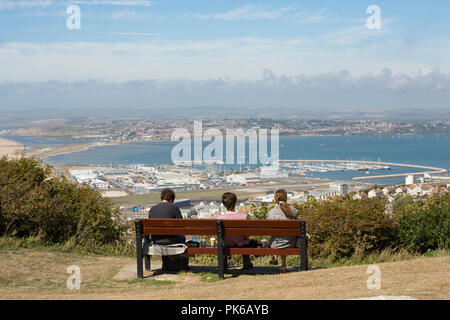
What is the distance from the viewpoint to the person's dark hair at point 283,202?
6512mm

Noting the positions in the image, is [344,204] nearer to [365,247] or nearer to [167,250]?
[365,247]

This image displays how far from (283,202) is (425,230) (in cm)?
254

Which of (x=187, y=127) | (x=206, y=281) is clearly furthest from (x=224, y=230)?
(x=187, y=127)

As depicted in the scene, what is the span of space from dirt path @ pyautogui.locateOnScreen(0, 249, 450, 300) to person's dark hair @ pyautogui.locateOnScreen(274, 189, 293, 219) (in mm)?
758

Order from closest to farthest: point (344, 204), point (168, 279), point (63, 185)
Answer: point (168, 279), point (344, 204), point (63, 185)

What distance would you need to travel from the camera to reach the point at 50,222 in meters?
8.51

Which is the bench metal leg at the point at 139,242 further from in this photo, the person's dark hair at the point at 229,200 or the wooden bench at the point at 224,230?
the person's dark hair at the point at 229,200

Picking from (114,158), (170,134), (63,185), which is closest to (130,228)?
(63,185)

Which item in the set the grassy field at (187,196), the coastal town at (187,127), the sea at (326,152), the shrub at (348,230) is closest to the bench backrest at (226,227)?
the shrub at (348,230)

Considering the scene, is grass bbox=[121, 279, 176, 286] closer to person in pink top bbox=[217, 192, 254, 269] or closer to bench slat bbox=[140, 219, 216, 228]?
bench slat bbox=[140, 219, 216, 228]

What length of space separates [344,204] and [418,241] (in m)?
1.24

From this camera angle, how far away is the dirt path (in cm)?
479
